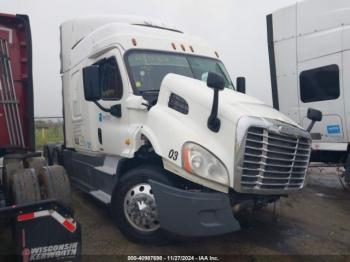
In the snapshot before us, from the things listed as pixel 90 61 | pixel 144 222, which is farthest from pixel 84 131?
pixel 144 222

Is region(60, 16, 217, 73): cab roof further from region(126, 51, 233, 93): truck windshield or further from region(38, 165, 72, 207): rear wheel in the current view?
region(38, 165, 72, 207): rear wheel

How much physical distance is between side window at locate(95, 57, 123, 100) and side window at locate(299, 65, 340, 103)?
4.31 m

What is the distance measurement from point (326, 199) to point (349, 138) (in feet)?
4.85

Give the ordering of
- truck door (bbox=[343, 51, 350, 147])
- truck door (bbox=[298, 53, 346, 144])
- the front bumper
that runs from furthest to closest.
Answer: truck door (bbox=[298, 53, 346, 144]) < truck door (bbox=[343, 51, 350, 147]) < the front bumper

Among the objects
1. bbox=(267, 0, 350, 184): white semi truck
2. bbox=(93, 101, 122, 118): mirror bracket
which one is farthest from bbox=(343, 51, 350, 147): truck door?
bbox=(93, 101, 122, 118): mirror bracket

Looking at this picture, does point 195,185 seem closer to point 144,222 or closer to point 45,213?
point 144,222

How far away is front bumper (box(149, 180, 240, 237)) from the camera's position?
13.1 ft

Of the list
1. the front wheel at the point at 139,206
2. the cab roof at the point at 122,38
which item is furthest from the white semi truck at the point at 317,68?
the front wheel at the point at 139,206

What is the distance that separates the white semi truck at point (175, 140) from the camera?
406 centimetres

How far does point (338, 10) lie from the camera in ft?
23.6

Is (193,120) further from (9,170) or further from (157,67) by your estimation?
(9,170)

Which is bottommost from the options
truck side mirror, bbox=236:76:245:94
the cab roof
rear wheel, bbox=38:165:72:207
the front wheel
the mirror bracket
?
the front wheel

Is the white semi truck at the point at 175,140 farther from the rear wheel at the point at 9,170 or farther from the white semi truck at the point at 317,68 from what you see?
the white semi truck at the point at 317,68

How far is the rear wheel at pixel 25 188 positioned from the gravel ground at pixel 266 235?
1.00 m
